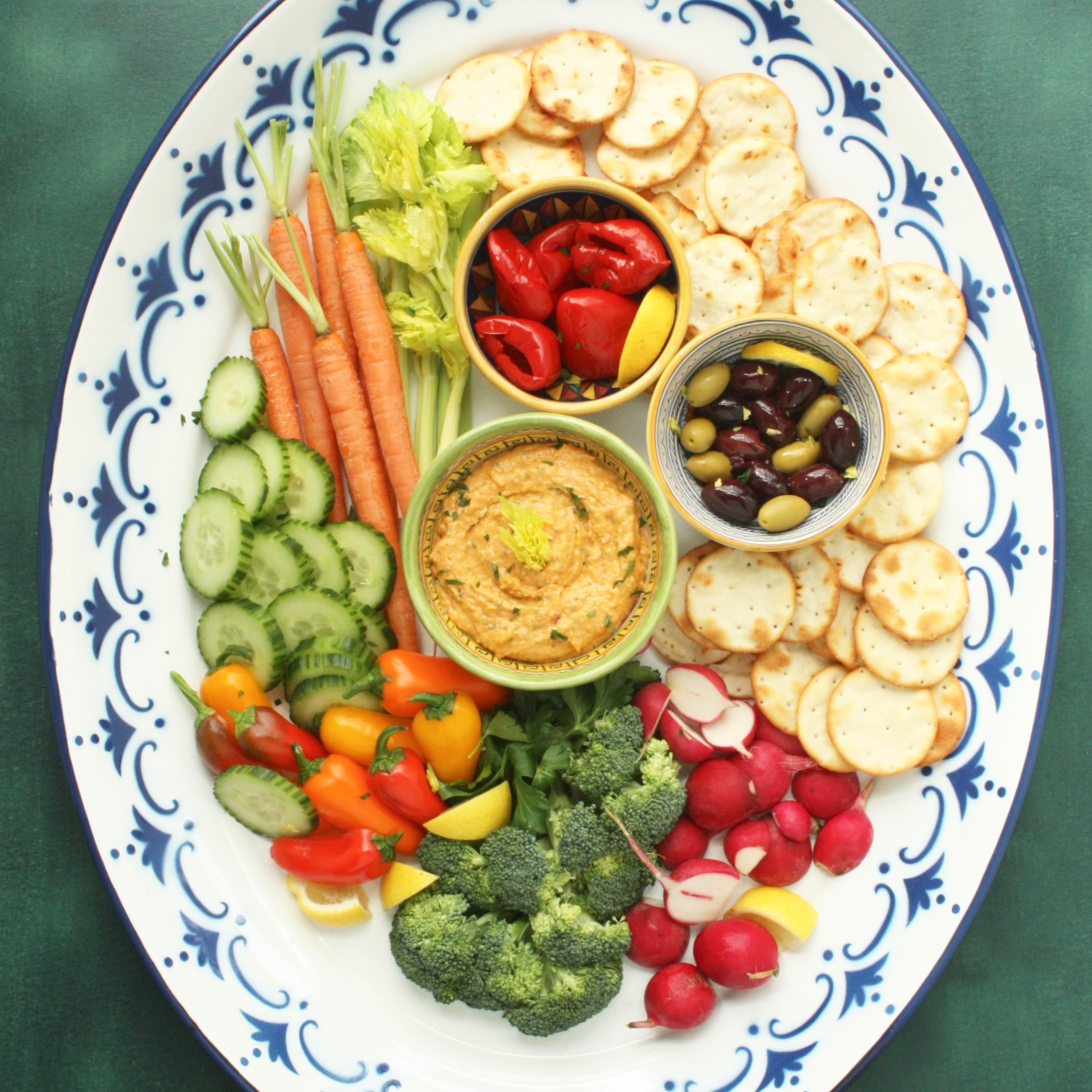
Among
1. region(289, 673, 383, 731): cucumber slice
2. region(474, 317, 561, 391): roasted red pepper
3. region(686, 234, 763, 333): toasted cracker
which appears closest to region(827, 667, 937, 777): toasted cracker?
region(686, 234, 763, 333): toasted cracker

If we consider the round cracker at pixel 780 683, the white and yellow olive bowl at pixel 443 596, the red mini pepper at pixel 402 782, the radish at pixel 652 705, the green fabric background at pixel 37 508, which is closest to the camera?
the white and yellow olive bowl at pixel 443 596

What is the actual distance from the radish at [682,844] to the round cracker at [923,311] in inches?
65.5

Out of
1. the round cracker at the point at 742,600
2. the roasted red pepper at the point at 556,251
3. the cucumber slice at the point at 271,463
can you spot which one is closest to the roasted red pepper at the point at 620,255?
the roasted red pepper at the point at 556,251

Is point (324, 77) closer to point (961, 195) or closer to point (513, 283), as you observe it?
point (513, 283)

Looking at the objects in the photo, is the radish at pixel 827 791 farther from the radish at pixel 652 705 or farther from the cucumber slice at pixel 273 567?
the cucumber slice at pixel 273 567

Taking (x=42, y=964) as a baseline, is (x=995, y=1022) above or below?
below

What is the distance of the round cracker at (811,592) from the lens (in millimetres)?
2734

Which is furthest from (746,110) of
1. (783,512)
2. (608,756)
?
(608,756)

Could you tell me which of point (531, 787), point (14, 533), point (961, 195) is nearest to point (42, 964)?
point (14, 533)

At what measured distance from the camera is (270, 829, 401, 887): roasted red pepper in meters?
2.57

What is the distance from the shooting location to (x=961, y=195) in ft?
8.86

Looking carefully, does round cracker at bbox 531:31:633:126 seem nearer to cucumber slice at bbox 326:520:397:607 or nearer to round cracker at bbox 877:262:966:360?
round cracker at bbox 877:262:966:360

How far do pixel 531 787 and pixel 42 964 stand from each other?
1913mm

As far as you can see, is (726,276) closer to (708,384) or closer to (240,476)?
(708,384)
